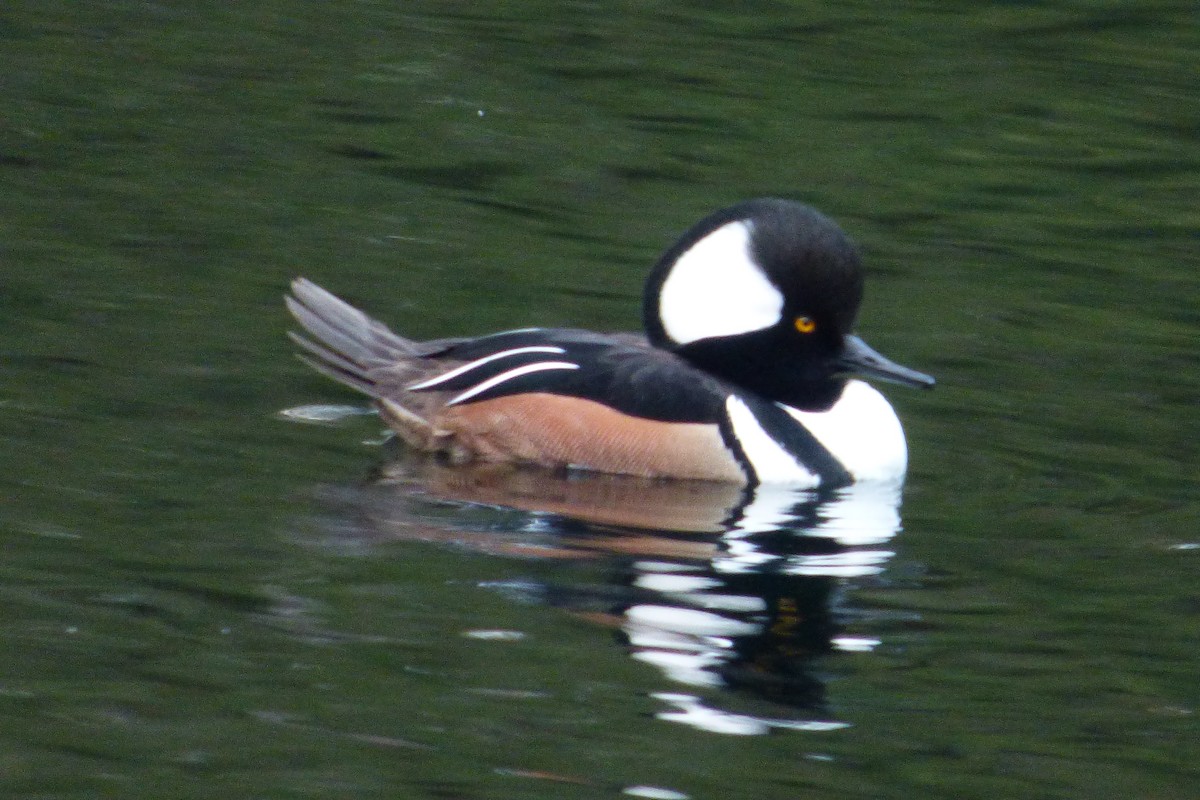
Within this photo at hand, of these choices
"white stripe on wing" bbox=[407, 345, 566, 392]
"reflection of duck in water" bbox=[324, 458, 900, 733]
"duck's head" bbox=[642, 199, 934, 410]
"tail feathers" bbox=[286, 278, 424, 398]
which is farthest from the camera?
"tail feathers" bbox=[286, 278, 424, 398]

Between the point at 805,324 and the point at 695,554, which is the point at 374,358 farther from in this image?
the point at 695,554

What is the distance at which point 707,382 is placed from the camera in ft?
26.6

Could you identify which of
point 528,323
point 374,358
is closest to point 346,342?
point 374,358

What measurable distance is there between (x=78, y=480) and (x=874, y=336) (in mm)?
3653

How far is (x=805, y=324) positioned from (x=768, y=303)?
0.17 meters

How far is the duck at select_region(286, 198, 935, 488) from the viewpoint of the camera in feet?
26.3

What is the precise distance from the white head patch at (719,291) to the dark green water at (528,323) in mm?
894

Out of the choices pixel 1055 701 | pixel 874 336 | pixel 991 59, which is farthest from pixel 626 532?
pixel 991 59

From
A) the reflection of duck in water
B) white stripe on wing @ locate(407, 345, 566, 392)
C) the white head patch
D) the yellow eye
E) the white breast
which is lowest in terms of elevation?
the reflection of duck in water

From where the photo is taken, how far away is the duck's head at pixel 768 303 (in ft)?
26.2

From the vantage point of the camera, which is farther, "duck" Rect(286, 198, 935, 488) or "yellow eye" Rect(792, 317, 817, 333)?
"yellow eye" Rect(792, 317, 817, 333)

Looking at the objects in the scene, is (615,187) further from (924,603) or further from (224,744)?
(224,744)

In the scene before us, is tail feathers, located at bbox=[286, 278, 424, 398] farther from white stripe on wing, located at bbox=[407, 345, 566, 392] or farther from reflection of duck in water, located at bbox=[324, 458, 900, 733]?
reflection of duck in water, located at bbox=[324, 458, 900, 733]

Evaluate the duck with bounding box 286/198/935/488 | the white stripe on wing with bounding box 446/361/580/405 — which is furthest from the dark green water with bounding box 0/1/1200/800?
the white stripe on wing with bounding box 446/361/580/405
